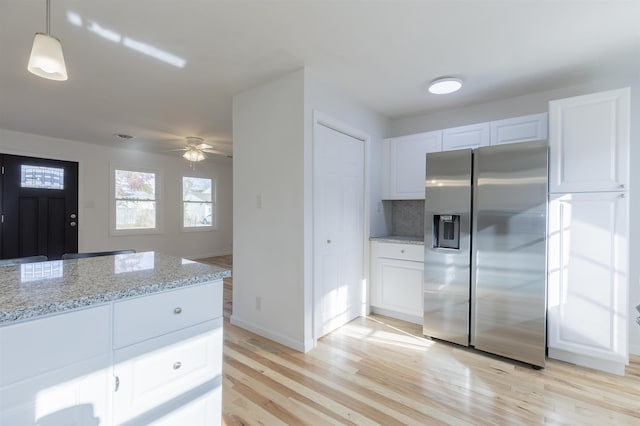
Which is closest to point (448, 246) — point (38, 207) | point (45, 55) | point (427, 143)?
point (427, 143)

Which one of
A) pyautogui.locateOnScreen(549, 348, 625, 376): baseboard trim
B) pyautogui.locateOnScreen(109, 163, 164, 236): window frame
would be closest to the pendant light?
pyautogui.locateOnScreen(549, 348, 625, 376): baseboard trim

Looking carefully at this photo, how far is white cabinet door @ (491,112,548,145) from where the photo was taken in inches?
107

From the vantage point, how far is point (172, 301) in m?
1.22

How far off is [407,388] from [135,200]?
19.7ft

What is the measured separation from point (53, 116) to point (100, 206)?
2.07 metres

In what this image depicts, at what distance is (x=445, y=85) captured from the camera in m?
2.73

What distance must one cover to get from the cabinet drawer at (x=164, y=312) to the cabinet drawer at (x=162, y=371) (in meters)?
0.04

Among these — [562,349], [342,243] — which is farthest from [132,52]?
[562,349]

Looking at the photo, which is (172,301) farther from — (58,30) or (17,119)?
(17,119)

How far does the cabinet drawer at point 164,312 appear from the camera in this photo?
109cm

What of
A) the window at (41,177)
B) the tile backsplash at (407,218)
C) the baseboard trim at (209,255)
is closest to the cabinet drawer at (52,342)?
the tile backsplash at (407,218)

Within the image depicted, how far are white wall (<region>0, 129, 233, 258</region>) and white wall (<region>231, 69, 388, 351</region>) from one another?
155 inches

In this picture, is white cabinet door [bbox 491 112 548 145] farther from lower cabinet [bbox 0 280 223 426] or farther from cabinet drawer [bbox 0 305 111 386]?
cabinet drawer [bbox 0 305 111 386]

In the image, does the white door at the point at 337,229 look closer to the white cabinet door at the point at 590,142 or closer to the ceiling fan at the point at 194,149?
the white cabinet door at the point at 590,142
